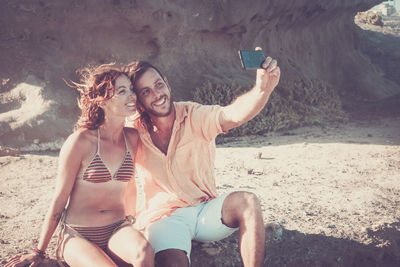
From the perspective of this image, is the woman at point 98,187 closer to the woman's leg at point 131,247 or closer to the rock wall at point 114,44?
the woman's leg at point 131,247

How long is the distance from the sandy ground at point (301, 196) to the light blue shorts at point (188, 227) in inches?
10.6

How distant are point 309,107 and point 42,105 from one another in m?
5.49

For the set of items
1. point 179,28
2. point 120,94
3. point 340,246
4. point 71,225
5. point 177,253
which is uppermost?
point 179,28

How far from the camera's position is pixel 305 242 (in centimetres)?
292

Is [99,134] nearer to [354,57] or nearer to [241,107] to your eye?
[241,107]

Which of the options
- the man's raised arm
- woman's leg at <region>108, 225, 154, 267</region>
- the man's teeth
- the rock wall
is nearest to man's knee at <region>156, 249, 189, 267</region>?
woman's leg at <region>108, 225, 154, 267</region>

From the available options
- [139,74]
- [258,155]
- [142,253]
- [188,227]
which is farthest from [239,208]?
[258,155]

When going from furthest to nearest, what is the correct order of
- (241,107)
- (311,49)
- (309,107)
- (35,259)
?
(311,49)
(309,107)
(241,107)
(35,259)

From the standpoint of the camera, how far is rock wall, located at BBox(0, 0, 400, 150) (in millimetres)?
6094

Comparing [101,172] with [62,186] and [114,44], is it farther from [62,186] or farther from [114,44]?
[114,44]

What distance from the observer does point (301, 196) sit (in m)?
3.79

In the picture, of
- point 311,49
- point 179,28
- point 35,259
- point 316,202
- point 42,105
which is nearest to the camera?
point 35,259

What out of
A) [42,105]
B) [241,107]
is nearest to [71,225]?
[241,107]

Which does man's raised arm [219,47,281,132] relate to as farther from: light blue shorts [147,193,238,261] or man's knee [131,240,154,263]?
man's knee [131,240,154,263]
